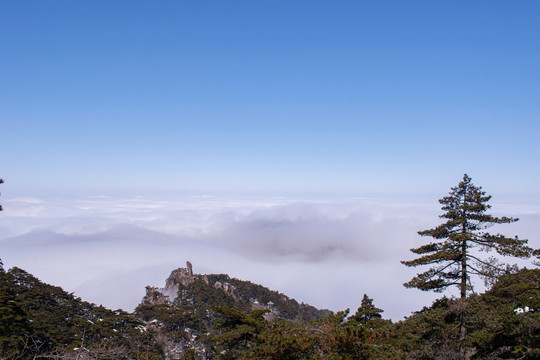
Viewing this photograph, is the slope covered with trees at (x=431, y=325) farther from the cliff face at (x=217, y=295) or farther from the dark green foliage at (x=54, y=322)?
the cliff face at (x=217, y=295)

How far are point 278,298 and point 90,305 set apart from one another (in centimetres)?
5015

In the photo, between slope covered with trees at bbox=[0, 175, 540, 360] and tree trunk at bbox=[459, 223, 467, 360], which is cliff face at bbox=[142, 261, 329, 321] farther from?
tree trunk at bbox=[459, 223, 467, 360]

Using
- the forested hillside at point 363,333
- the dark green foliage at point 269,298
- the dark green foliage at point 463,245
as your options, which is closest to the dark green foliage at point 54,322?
the forested hillside at point 363,333

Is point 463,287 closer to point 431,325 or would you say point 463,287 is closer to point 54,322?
point 431,325

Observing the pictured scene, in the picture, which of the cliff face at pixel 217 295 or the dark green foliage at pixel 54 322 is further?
the cliff face at pixel 217 295

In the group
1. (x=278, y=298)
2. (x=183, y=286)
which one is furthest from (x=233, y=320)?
(x=278, y=298)

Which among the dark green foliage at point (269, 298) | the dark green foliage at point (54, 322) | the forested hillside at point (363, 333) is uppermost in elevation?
the forested hillside at point (363, 333)

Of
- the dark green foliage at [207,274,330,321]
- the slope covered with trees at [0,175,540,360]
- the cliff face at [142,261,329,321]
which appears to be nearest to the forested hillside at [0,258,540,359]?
the slope covered with trees at [0,175,540,360]

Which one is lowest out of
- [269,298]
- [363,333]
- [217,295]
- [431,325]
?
[269,298]

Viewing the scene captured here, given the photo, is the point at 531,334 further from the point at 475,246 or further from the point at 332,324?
the point at 332,324

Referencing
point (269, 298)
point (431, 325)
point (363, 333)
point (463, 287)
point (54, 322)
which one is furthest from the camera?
point (269, 298)

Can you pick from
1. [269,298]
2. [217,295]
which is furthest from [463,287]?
[269,298]

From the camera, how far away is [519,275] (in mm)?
11766

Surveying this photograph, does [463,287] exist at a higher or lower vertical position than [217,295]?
higher
